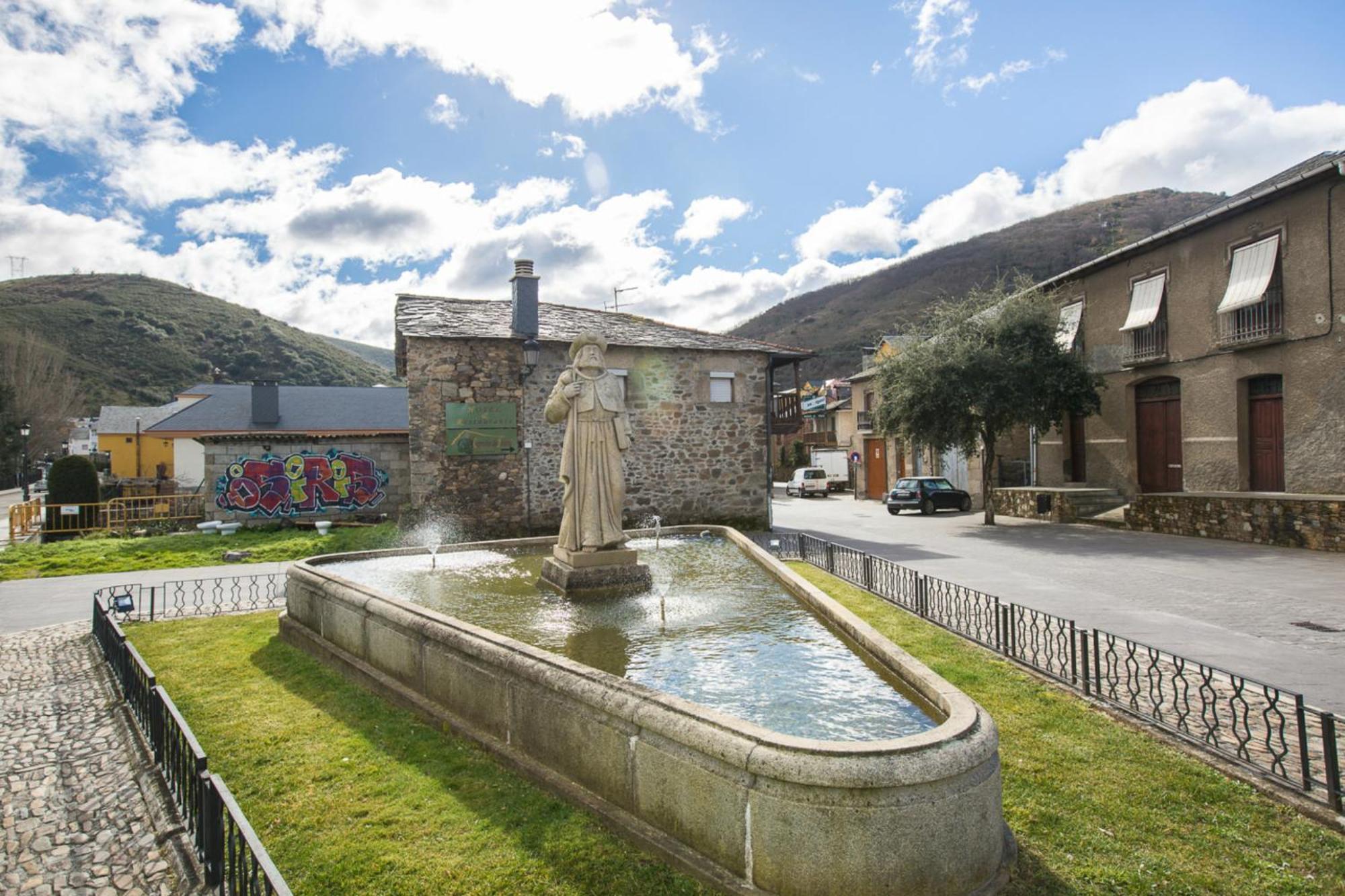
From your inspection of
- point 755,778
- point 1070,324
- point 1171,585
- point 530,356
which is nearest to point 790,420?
point 530,356

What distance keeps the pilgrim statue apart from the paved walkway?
8260mm

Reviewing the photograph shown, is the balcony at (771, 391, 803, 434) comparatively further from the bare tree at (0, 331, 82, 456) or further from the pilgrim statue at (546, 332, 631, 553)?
the bare tree at (0, 331, 82, 456)

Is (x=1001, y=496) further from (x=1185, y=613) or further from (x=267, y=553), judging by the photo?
(x=267, y=553)

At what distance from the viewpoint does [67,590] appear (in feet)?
41.4

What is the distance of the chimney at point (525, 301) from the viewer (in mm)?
18703

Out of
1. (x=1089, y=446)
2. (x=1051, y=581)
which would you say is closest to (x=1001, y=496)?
(x=1089, y=446)

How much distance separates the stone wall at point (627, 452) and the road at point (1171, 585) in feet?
9.93

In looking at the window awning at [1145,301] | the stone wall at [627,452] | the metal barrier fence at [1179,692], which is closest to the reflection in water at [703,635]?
the metal barrier fence at [1179,692]

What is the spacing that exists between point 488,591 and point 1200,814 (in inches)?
241

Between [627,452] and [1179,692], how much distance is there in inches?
568

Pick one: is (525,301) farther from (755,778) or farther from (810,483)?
(810,483)

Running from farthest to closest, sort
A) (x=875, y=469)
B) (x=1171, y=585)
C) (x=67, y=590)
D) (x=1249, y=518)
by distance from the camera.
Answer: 1. (x=875, y=469)
2. (x=1249, y=518)
3. (x=67, y=590)
4. (x=1171, y=585)

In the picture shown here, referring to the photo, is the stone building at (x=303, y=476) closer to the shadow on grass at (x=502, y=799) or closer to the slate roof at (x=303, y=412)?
the slate roof at (x=303, y=412)

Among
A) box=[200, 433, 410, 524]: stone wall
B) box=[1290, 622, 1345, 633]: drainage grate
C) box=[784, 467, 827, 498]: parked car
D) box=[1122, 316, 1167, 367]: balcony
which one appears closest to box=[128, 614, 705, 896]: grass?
box=[1290, 622, 1345, 633]: drainage grate
